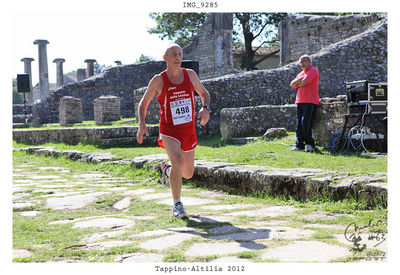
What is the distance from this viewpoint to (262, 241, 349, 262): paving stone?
8.21 ft

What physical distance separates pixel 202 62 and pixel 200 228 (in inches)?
815

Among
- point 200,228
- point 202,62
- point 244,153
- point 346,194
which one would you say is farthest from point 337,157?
point 202,62

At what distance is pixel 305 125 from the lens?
7438mm

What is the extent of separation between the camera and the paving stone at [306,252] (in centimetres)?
250

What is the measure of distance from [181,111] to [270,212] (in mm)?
1231

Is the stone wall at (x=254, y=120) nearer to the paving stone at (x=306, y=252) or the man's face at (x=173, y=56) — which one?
the man's face at (x=173, y=56)

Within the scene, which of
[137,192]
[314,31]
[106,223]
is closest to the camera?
[106,223]

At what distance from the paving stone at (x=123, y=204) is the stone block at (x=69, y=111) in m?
13.9

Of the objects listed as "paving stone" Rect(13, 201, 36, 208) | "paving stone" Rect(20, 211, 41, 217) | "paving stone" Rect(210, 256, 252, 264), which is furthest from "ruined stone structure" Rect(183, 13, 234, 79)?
"paving stone" Rect(210, 256, 252, 264)

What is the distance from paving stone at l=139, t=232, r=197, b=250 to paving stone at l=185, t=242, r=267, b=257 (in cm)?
17

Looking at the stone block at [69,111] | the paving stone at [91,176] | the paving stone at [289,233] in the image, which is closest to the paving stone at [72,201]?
the paving stone at [91,176]

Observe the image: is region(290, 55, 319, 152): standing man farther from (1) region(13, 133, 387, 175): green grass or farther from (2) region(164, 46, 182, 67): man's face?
(2) region(164, 46, 182, 67): man's face

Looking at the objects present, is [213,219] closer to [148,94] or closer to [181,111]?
[181,111]

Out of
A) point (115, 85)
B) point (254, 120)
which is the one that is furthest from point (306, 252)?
point (115, 85)
